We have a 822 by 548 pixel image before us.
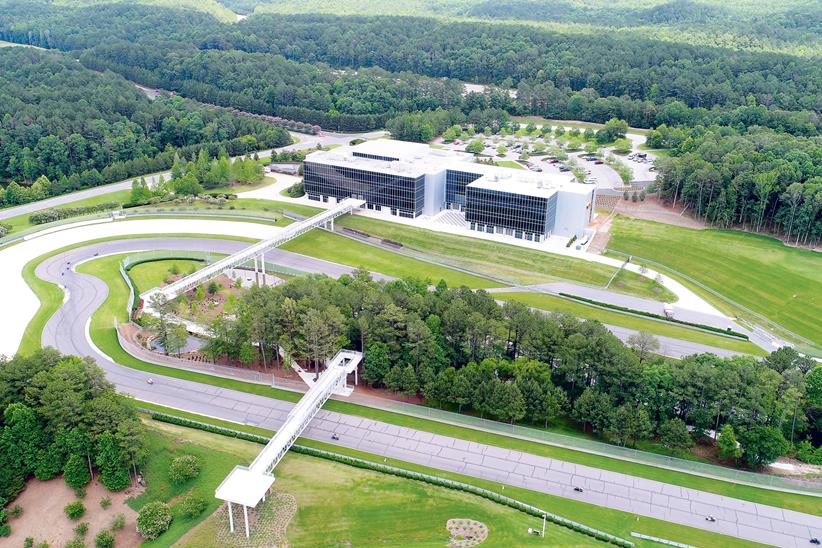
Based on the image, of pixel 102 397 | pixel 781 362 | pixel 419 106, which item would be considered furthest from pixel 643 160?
pixel 102 397

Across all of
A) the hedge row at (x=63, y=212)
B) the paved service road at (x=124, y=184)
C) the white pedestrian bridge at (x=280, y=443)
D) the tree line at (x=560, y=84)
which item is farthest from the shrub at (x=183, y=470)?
the tree line at (x=560, y=84)

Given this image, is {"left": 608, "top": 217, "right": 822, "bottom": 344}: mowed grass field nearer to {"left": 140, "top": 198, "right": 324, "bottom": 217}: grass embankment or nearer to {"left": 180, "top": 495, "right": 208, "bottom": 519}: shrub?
{"left": 140, "top": 198, "right": 324, "bottom": 217}: grass embankment

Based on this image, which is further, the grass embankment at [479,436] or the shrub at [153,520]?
the grass embankment at [479,436]

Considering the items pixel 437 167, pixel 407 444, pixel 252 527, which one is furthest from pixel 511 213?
pixel 252 527

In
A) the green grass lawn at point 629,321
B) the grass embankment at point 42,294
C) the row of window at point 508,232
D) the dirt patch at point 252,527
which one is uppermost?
the row of window at point 508,232

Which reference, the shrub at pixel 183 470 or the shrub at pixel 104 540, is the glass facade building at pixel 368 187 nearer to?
the shrub at pixel 183 470

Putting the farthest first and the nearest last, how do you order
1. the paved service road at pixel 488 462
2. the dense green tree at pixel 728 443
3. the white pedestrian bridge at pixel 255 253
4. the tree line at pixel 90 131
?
1. the tree line at pixel 90 131
2. the white pedestrian bridge at pixel 255 253
3. the dense green tree at pixel 728 443
4. the paved service road at pixel 488 462
